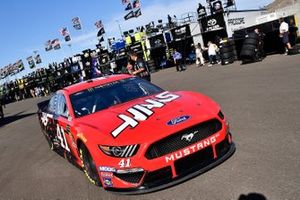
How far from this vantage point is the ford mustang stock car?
16.6 ft

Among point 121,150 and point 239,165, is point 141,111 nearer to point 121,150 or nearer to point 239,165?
point 121,150

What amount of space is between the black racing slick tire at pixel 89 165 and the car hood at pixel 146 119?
1.08 feet

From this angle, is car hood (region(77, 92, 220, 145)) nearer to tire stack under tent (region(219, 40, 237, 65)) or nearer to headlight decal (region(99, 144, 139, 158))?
headlight decal (region(99, 144, 139, 158))

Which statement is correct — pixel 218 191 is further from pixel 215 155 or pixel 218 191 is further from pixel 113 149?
pixel 113 149

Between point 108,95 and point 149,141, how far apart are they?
2.07 metres

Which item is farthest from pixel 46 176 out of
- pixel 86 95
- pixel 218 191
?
pixel 218 191

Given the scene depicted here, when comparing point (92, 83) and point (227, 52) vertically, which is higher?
point (92, 83)

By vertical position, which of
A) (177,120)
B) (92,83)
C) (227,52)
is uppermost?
(92,83)

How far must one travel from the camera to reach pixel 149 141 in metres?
5.05

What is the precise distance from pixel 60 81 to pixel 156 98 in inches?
1592

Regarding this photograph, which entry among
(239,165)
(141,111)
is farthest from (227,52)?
(239,165)

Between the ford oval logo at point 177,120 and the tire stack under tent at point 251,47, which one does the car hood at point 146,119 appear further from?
the tire stack under tent at point 251,47

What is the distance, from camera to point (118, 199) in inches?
213

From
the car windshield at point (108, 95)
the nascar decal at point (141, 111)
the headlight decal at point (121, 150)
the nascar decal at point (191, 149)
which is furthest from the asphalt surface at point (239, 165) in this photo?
the car windshield at point (108, 95)
